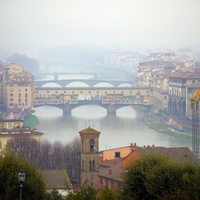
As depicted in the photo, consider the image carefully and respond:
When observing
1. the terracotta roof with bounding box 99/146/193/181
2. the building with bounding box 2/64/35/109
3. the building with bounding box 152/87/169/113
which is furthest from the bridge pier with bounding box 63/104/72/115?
the terracotta roof with bounding box 99/146/193/181

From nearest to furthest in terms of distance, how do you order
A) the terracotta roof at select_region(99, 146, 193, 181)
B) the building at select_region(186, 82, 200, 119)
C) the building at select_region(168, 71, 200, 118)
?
the terracotta roof at select_region(99, 146, 193, 181), the building at select_region(186, 82, 200, 119), the building at select_region(168, 71, 200, 118)

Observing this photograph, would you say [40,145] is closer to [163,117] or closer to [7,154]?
[7,154]

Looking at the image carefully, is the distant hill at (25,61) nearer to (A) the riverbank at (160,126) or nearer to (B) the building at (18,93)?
(B) the building at (18,93)

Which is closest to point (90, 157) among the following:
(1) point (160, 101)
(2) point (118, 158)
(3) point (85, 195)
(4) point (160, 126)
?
(2) point (118, 158)

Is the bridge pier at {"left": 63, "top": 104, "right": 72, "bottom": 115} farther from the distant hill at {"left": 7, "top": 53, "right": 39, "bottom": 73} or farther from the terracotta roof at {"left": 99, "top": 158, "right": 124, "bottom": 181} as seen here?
the distant hill at {"left": 7, "top": 53, "right": 39, "bottom": 73}

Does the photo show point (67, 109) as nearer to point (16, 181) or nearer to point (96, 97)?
point (96, 97)
